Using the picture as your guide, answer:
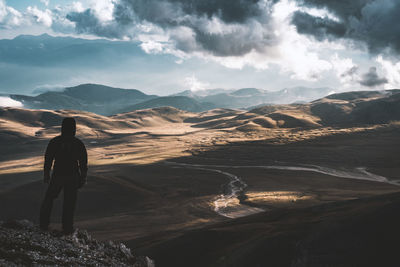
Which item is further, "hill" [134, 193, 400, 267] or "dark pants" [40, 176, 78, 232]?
"hill" [134, 193, 400, 267]

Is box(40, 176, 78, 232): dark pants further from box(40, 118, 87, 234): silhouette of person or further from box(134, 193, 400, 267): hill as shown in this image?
box(134, 193, 400, 267): hill

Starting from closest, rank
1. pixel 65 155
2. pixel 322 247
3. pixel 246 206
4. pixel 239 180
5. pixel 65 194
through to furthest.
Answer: pixel 65 155 → pixel 65 194 → pixel 322 247 → pixel 246 206 → pixel 239 180

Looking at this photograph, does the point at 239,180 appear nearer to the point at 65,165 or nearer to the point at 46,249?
the point at 65,165

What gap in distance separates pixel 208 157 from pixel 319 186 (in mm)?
85397

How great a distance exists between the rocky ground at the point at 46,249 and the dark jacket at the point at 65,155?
11.2 ft

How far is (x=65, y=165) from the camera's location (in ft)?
53.9

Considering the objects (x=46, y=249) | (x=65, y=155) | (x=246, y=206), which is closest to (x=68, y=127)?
(x=65, y=155)

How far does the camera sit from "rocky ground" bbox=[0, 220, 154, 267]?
46.4 ft

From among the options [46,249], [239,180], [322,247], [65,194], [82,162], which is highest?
[82,162]

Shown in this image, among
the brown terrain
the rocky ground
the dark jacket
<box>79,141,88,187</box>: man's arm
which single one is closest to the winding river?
the brown terrain

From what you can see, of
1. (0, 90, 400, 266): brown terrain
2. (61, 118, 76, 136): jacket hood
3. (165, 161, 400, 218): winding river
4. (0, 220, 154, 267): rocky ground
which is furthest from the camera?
(165, 161, 400, 218): winding river

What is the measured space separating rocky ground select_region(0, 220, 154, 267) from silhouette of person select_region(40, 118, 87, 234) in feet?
4.98

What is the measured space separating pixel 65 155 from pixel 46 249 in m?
4.53

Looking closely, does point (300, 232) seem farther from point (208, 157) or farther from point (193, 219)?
point (208, 157)
